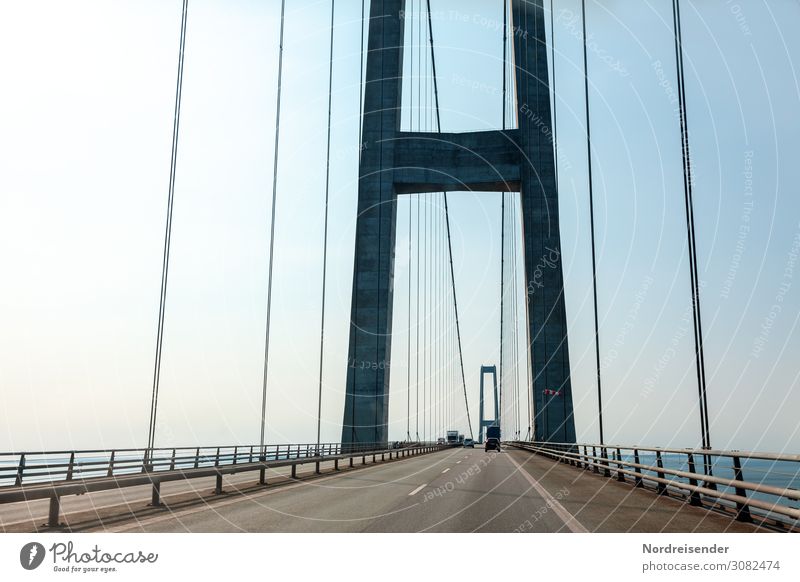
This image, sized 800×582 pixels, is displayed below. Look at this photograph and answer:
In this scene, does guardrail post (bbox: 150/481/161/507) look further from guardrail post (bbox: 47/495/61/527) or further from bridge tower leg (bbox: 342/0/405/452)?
Result: bridge tower leg (bbox: 342/0/405/452)

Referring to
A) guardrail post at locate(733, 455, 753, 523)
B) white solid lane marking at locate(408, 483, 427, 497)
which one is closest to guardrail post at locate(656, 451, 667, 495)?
white solid lane marking at locate(408, 483, 427, 497)

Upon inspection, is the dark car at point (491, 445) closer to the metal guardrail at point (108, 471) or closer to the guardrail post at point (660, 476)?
the metal guardrail at point (108, 471)

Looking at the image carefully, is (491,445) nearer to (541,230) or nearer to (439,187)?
(541,230)

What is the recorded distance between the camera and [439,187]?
47.5m

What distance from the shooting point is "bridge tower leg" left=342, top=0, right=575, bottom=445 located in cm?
4488

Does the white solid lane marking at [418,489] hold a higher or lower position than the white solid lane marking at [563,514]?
lower

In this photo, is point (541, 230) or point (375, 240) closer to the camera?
point (375, 240)

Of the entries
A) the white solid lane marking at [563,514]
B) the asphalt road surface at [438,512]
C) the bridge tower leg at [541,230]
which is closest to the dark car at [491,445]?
the bridge tower leg at [541,230]

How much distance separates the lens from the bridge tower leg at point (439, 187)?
44.9m

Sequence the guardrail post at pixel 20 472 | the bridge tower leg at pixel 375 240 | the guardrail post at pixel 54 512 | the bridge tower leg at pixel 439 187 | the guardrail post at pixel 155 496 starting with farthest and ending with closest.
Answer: the bridge tower leg at pixel 439 187 < the bridge tower leg at pixel 375 240 < the guardrail post at pixel 20 472 < the guardrail post at pixel 155 496 < the guardrail post at pixel 54 512

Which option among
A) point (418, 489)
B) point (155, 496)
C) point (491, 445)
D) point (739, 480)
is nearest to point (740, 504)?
point (739, 480)

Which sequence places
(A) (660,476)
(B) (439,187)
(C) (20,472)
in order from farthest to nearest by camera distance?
(B) (439,187) < (C) (20,472) < (A) (660,476)

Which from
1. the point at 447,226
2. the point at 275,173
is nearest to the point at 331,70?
the point at 275,173
